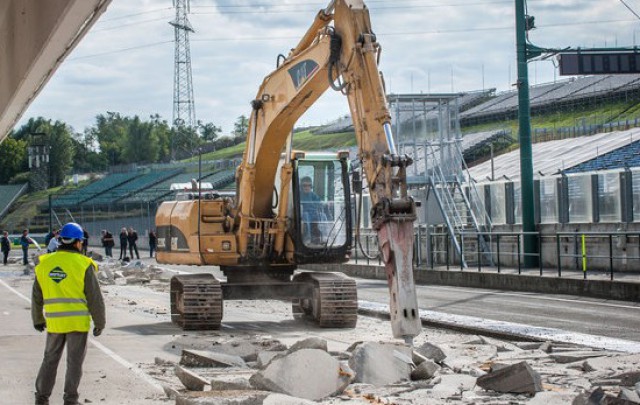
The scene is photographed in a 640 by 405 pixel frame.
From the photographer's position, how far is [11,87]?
12648 millimetres

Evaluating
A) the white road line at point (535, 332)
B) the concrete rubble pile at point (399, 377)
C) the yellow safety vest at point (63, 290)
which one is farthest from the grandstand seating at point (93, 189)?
the yellow safety vest at point (63, 290)

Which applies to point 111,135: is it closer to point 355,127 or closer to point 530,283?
point 530,283

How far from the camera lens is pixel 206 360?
13.0 metres

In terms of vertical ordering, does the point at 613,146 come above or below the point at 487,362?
above

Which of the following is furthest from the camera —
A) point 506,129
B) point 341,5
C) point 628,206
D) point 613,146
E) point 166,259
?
point 506,129

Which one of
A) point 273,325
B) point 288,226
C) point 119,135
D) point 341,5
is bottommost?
point 273,325

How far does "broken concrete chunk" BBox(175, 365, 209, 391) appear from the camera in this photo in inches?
435

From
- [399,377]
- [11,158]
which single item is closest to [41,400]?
[399,377]

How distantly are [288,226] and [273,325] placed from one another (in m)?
1.72

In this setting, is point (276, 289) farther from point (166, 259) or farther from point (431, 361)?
point (431, 361)

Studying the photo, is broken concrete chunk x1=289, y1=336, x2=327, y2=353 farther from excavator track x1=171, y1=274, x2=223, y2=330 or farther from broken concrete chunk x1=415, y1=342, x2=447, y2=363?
excavator track x1=171, y1=274, x2=223, y2=330

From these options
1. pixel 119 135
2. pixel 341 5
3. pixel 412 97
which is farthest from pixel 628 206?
pixel 119 135

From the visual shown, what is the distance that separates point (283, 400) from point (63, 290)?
2223 millimetres

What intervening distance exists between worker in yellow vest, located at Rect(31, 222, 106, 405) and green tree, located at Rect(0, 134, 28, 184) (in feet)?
406
